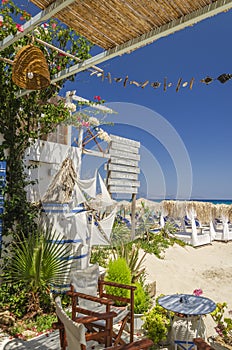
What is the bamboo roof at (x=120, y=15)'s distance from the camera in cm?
249

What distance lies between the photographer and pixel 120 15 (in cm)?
273

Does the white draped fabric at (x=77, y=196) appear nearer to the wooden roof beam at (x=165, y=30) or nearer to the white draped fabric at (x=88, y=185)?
the white draped fabric at (x=88, y=185)

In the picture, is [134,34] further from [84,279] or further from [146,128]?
[146,128]

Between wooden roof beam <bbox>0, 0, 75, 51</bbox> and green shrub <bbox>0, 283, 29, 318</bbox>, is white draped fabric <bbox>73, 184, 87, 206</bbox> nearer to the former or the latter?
green shrub <bbox>0, 283, 29, 318</bbox>

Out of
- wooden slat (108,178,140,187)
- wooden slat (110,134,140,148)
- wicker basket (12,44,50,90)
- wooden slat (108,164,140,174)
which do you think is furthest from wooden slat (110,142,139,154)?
wicker basket (12,44,50,90)

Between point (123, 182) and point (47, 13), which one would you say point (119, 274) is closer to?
point (47, 13)

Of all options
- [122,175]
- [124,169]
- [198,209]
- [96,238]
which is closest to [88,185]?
[96,238]

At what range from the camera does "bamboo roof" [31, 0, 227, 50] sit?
8.16 feet

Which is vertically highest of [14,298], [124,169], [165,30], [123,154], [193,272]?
[165,30]

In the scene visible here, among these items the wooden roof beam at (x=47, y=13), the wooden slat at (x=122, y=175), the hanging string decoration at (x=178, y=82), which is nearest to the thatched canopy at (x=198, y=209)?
the wooden slat at (x=122, y=175)

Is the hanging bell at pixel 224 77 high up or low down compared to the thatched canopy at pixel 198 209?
up

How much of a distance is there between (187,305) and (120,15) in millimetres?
2861

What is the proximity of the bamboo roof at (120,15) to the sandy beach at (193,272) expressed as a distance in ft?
12.8

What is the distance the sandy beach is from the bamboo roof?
3.91 meters
